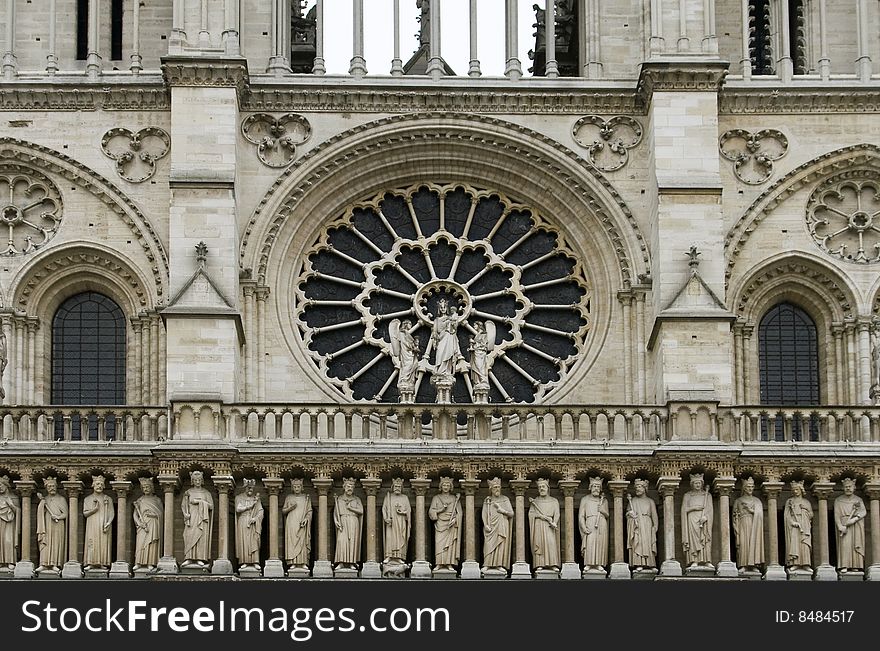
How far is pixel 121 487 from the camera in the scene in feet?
101

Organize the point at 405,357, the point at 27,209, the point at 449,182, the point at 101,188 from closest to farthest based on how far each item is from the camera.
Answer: the point at 405,357 → the point at 101,188 → the point at 27,209 → the point at 449,182

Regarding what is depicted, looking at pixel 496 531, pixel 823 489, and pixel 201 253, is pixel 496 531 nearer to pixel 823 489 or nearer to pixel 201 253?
pixel 823 489

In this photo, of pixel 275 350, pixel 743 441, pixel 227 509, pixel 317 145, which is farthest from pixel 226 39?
pixel 743 441

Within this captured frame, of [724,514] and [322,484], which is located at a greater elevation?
[322,484]

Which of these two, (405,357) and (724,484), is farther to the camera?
(405,357)

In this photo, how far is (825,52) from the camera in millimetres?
33750

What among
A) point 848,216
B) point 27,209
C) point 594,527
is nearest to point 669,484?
point 594,527

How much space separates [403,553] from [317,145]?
210 inches

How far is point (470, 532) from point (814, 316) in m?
5.37

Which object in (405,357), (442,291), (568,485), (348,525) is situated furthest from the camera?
(442,291)

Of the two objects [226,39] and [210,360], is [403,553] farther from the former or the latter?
[226,39]

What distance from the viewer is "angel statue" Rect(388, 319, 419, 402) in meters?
31.6

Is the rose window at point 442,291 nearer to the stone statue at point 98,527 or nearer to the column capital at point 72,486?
the stone statue at point 98,527
